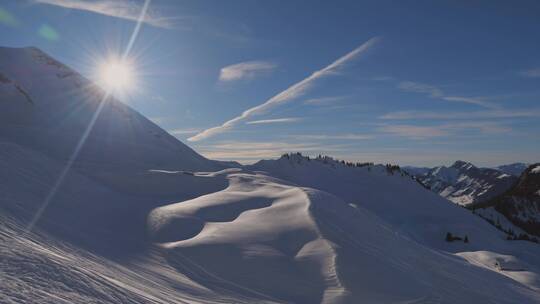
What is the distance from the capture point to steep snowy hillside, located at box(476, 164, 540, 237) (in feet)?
255

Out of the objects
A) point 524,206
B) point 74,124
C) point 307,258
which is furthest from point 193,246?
point 524,206

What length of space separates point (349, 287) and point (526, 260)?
109 feet

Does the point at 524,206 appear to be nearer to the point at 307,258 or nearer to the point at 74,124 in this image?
the point at 307,258

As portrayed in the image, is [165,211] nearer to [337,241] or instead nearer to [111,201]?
[111,201]

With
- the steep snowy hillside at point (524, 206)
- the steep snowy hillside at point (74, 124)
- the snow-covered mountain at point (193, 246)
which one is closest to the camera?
the snow-covered mountain at point (193, 246)

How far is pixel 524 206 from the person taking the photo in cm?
8850

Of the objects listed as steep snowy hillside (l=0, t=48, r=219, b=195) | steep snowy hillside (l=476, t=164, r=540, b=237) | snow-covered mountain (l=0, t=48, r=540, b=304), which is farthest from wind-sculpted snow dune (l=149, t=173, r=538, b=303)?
steep snowy hillside (l=476, t=164, r=540, b=237)

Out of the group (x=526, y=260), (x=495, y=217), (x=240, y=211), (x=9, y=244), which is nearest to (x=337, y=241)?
(x=240, y=211)

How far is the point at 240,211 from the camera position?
19094 mm

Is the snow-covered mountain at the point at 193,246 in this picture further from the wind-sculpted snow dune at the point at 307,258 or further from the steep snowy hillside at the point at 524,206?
the steep snowy hillside at the point at 524,206

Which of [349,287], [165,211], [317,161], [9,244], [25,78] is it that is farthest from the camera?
[317,161]

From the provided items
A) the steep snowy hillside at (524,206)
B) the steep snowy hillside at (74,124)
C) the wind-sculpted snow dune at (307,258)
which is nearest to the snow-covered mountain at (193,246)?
the wind-sculpted snow dune at (307,258)

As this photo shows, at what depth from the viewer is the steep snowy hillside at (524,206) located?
→ 77.7 metres

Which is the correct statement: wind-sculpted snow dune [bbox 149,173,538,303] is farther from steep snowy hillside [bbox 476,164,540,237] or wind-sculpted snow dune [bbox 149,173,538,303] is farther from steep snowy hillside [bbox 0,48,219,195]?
steep snowy hillside [bbox 476,164,540,237]
